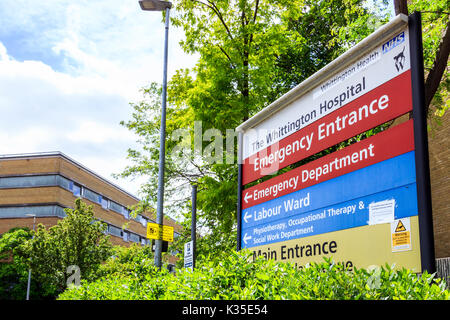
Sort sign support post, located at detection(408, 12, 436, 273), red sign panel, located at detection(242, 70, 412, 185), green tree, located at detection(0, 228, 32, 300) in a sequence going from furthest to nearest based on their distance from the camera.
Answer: green tree, located at detection(0, 228, 32, 300)
red sign panel, located at detection(242, 70, 412, 185)
sign support post, located at detection(408, 12, 436, 273)

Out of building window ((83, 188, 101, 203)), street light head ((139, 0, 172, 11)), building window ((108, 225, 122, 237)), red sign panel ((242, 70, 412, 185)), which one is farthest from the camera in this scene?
building window ((108, 225, 122, 237))

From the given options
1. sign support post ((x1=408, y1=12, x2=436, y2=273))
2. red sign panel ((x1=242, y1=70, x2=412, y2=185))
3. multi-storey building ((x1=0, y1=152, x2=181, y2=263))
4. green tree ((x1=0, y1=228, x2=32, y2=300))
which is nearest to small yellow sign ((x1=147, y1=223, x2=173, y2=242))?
red sign panel ((x1=242, y1=70, x2=412, y2=185))

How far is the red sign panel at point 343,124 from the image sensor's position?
4129 mm

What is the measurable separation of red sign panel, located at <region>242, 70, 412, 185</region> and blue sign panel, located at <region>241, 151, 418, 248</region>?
40cm

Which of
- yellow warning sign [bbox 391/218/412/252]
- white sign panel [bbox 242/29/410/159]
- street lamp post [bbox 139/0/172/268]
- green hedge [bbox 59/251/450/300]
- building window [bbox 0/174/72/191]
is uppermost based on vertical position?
building window [bbox 0/174/72/191]

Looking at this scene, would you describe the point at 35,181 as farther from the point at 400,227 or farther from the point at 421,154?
the point at 421,154

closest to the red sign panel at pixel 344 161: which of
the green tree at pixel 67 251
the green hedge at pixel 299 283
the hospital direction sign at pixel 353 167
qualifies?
the hospital direction sign at pixel 353 167

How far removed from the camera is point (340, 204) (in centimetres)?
459

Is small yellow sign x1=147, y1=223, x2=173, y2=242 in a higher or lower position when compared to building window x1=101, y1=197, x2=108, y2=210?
lower

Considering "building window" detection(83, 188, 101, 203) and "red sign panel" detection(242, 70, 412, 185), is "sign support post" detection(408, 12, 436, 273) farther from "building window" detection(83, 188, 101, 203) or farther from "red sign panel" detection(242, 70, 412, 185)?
A: "building window" detection(83, 188, 101, 203)

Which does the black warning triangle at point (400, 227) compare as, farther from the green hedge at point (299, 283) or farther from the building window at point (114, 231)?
Result: the building window at point (114, 231)

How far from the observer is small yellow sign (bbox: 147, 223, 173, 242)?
1420 centimetres

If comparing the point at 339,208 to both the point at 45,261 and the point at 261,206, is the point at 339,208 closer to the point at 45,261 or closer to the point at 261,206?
the point at 261,206
